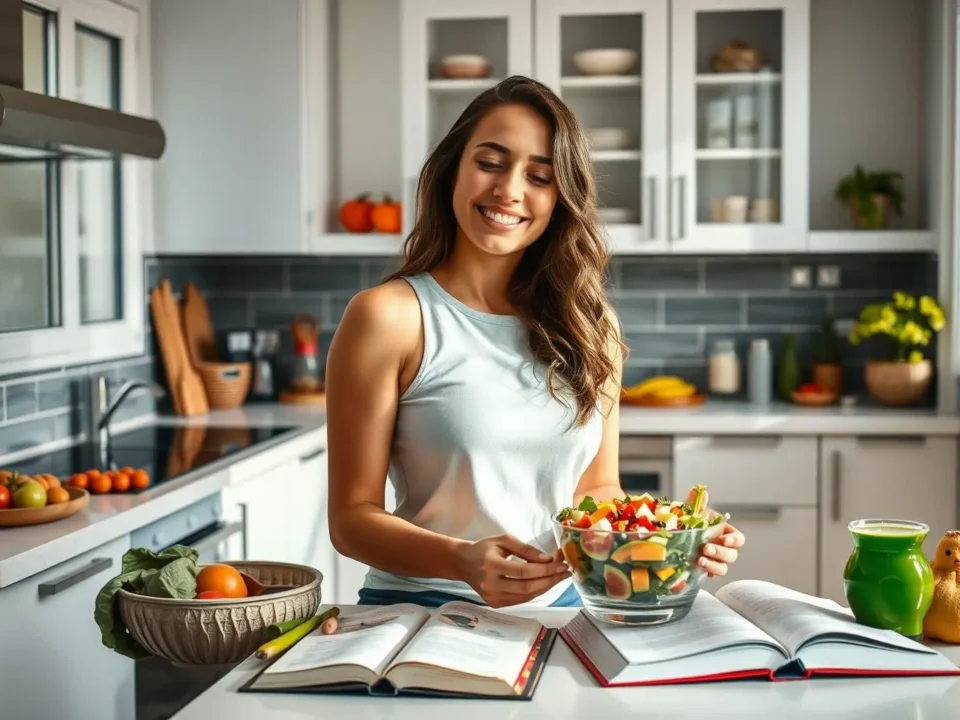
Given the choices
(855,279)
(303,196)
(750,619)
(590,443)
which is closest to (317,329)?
(303,196)

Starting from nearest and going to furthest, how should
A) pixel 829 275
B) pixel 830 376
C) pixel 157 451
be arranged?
pixel 157 451 < pixel 830 376 < pixel 829 275

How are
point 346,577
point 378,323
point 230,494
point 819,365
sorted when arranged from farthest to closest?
point 819,365, point 346,577, point 230,494, point 378,323

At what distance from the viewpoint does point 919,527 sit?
1543 millimetres

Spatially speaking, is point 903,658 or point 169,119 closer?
point 903,658

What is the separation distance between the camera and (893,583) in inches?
59.1

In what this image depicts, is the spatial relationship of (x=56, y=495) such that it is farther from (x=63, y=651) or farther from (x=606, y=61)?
(x=606, y=61)

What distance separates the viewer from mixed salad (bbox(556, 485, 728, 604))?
1430 mm

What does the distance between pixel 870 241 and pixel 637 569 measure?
2869 millimetres

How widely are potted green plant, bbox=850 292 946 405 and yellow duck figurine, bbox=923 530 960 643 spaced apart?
2533mm

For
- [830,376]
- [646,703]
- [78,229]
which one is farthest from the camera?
[830,376]

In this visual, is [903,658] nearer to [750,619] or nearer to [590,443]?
[750,619]

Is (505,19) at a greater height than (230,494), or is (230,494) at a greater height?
(505,19)

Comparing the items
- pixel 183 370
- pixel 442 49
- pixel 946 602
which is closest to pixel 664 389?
pixel 442 49

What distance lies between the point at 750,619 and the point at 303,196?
281cm
